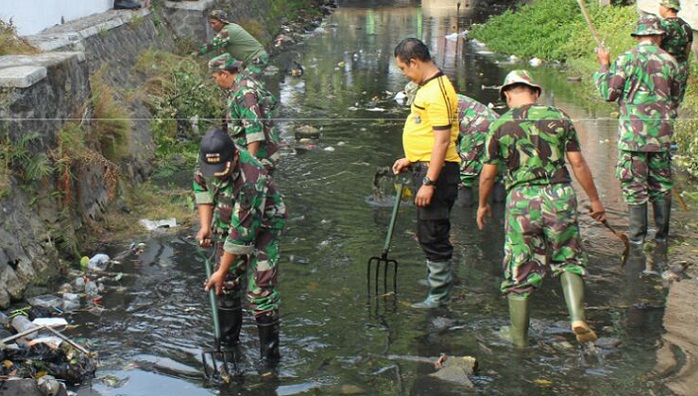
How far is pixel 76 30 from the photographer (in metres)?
11.8

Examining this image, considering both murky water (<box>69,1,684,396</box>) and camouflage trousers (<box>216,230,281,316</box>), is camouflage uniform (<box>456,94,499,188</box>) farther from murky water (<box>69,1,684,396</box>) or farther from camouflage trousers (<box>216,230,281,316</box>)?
camouflage trousers (<box>216,230,281,316</box>)

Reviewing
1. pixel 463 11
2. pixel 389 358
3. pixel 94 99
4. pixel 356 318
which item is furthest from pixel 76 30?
pixel 463 11

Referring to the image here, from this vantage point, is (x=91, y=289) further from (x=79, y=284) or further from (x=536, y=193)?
(x=536, y=193)

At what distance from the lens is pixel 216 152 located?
19.1 ft

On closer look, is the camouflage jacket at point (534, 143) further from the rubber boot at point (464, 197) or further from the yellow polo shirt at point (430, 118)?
the rubber boot at point (464, 197)

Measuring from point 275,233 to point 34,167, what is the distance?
270 cm

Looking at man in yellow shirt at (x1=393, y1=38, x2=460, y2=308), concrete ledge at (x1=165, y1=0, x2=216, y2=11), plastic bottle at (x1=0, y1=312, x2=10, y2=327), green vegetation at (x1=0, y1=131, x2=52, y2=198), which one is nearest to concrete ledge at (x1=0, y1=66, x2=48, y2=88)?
green vegetation at (x1=0, y1=131, x2=52, y2=198)

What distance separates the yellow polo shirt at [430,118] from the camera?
271 inches

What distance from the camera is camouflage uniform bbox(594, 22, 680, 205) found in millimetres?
8539

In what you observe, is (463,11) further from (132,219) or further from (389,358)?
(389,358)

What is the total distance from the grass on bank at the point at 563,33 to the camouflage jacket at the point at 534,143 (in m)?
10.5

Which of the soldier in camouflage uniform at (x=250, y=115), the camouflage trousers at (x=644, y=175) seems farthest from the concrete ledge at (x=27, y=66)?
the camouflage trousers at (x=644, y=175)

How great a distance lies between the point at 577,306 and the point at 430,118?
5.26 feet

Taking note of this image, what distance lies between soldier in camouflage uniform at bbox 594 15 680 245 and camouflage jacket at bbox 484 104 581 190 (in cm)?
233
